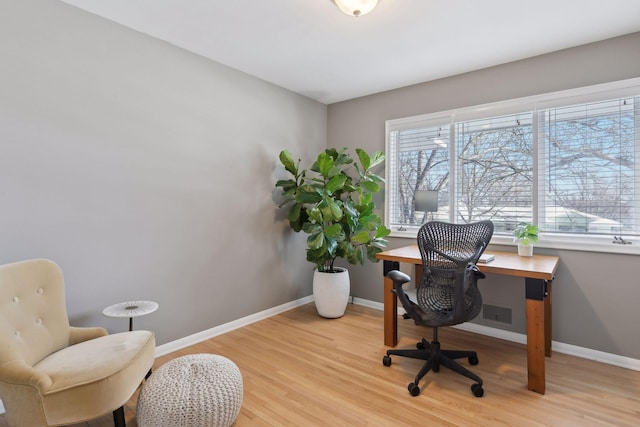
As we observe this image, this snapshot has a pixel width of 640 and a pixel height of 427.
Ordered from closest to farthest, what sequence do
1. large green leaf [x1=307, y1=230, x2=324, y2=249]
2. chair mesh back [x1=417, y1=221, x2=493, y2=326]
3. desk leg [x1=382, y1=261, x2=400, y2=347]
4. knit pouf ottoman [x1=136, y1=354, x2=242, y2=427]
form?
knit pouf ottoman [x1=136, y1=354, x2=242, y2=427], chair mesh back [x1=417, y1=221, x2=493, y2=326], desk leg [x1=382, y1=261, x2=400, y2=347], large green leaf [x1=307, y1=230, x2=324, y2=249]

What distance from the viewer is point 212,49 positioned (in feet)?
9.16

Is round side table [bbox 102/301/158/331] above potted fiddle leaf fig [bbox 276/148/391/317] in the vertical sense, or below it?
below

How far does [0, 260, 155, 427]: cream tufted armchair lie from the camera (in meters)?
1.42

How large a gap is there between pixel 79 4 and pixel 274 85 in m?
1.80

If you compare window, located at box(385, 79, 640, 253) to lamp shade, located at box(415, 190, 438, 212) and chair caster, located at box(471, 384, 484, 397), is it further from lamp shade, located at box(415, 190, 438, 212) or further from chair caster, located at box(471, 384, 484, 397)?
chair caster, located at box(471, 384, 484, 397)

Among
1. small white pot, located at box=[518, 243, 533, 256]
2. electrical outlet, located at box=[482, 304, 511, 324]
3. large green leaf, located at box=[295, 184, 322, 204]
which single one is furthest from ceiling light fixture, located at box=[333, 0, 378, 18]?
electrical outlet, located at box=[482, 304, 511, 324]

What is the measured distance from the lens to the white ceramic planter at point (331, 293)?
3.45 m

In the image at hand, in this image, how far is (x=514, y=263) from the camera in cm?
241

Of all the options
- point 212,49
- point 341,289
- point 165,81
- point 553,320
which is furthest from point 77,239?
point 553,320

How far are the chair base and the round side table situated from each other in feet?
5.76

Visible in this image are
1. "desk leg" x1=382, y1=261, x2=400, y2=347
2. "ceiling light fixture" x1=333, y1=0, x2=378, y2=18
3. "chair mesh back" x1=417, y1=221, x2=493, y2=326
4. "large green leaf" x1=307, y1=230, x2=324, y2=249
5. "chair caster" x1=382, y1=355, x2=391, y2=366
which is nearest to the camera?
"ceiling light fixture" x1=333, y1=0, x2=378, y2=18

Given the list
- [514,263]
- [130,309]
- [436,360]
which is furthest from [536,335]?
[130,309]

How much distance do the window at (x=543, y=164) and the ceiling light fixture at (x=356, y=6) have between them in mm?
1669

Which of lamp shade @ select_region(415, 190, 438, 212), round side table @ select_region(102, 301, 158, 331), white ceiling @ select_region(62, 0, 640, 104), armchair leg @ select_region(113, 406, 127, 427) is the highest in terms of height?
white ceiling @ select_region(62, 0, 640, 104)
